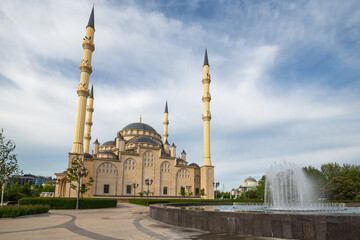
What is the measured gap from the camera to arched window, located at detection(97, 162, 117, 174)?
39.0 meters

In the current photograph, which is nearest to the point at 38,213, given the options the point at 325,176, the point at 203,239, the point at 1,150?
the point at 1,150

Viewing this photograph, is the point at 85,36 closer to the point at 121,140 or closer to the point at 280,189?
the point at 121,140

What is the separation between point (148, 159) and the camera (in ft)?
142

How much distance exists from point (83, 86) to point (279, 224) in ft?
111

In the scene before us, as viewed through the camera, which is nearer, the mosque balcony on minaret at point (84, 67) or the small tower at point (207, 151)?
the mosque balcony on minaret at point (84, 67)

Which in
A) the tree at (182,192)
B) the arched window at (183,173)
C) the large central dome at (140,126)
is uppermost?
the large central dome at (140,126)

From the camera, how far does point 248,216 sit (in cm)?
786

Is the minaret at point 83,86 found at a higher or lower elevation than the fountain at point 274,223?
higher

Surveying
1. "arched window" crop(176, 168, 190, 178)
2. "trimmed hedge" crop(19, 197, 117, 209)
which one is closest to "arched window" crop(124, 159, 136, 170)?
"arched window" crop(176, 168, 190, 178)

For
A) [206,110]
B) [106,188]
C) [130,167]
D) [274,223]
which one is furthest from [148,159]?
[274,223]

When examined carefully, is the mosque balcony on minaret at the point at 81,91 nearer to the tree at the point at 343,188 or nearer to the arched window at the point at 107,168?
the arched window at the point at 107,168

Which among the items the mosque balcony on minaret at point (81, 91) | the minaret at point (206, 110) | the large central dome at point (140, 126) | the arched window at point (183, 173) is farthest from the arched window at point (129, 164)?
the large central dome at point (140, 126)

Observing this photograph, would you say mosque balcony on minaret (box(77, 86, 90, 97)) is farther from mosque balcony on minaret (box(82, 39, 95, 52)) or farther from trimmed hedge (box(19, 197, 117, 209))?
trimmed hedge (box(19, 197, 117, 209))

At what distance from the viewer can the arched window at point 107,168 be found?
39.0 metres
